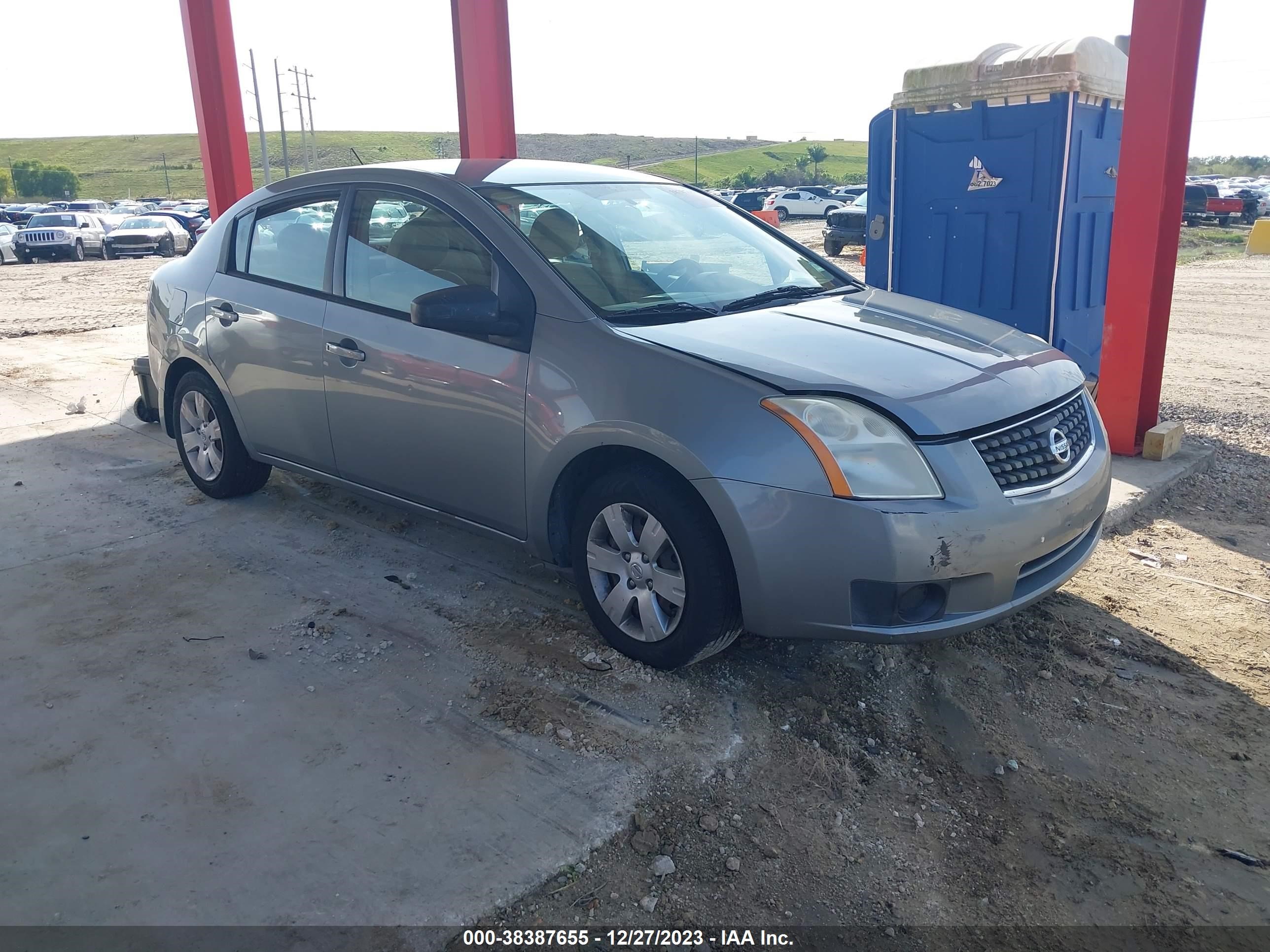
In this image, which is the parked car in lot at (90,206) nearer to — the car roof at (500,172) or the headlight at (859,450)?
the car roof at (500,172)

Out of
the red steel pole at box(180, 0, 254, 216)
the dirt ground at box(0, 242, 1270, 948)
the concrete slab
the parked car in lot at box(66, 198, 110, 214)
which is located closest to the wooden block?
the concrete slab

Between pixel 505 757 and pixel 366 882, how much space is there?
607 mm

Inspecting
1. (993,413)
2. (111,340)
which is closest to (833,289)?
(993,413)

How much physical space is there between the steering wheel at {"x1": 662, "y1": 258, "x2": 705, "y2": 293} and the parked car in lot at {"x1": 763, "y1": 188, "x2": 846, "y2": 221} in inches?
1617

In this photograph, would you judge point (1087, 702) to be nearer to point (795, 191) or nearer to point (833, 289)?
point (833, 289)

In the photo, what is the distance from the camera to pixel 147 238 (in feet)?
90.2

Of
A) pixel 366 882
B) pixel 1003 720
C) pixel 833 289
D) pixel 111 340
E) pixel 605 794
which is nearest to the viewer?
pixel 366 882

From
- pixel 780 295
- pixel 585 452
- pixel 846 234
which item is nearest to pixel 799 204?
pixel 846 234

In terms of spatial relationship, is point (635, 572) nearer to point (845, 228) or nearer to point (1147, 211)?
point (1147, 211)

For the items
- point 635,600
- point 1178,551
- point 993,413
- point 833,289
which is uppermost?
point 833,289

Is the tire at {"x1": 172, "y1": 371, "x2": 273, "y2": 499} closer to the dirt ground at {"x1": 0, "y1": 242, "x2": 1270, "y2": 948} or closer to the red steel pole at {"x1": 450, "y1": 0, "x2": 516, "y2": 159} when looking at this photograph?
the dirt ground at {"x1": 0, "y1": 242, "x2": 1270, "y2": 948}

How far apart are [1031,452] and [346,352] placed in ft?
8.70

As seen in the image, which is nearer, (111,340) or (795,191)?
(111,340)

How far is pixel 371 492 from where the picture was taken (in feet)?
14.0
